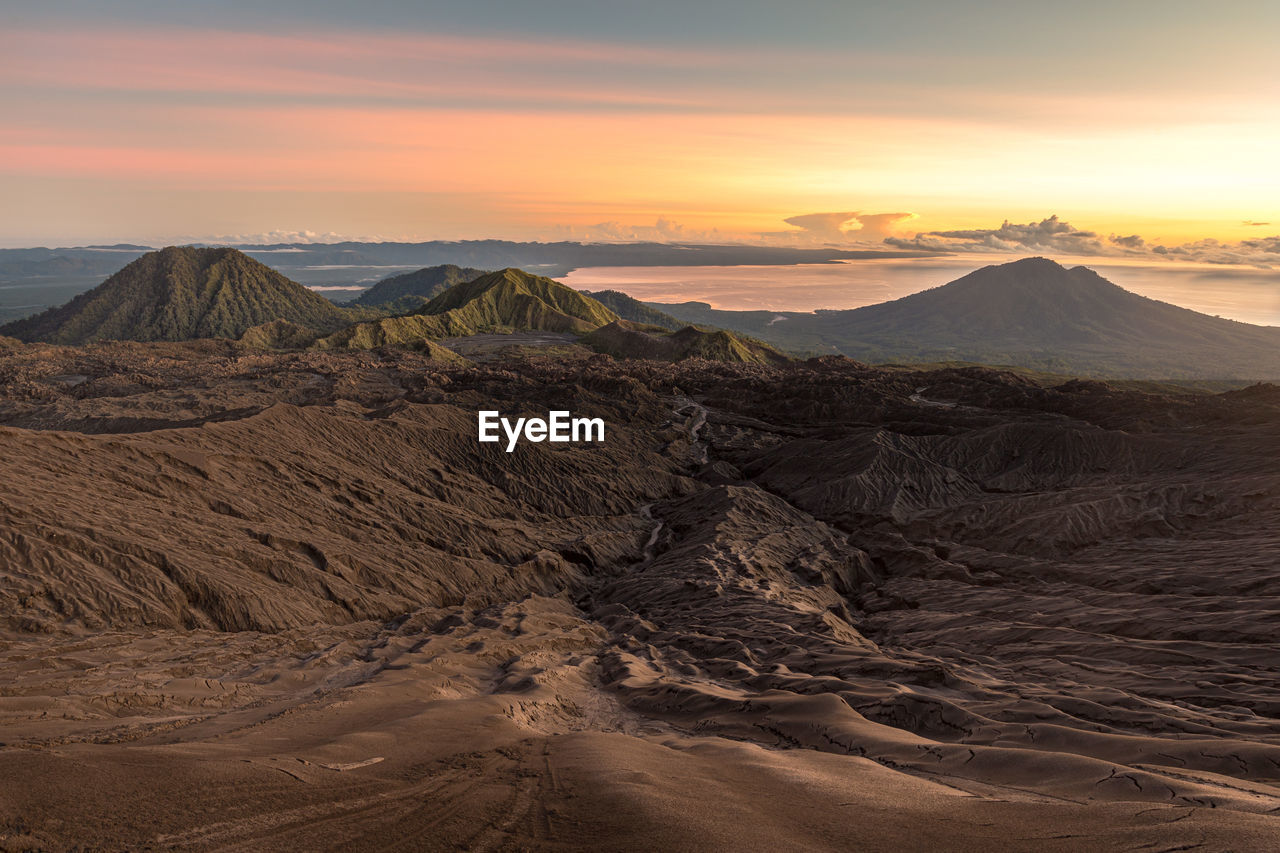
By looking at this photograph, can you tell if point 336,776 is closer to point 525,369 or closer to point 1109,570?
point 1109,570

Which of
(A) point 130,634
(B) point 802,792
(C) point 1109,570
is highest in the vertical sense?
Answer: (B) point 802,792

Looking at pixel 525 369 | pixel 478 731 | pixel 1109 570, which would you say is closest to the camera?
pixel 478 731

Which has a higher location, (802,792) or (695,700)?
(802,792)

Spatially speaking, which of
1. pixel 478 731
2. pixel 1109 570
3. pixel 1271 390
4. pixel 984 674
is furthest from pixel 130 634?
pixel 1271 390

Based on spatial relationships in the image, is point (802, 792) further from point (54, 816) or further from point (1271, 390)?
point (1271, 390)

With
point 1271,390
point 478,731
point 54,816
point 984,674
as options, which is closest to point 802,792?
point 478,731

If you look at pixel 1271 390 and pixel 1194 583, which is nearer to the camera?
pixel 1194 583

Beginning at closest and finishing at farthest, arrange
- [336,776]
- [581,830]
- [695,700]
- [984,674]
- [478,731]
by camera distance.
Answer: [581,830] → [336,776] → [478,731] → [695,700] → [984,674]
